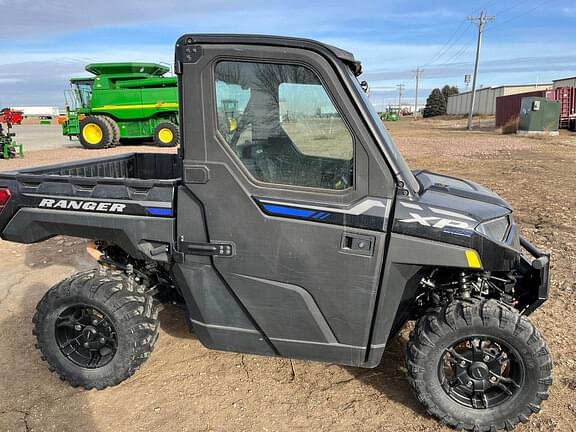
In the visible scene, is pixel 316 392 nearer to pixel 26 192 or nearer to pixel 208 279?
pixel 208 279

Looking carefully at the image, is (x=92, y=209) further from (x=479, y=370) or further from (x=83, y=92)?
(x=83, y=92)

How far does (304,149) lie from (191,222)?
0.80 m

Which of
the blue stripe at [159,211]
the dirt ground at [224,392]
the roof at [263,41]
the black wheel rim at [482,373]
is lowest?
the dirt ground at [224,392]

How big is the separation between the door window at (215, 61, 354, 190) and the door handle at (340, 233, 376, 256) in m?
0.28

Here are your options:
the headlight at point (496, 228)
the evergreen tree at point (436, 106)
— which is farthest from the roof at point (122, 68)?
the evergreen tree at point (436, 106)

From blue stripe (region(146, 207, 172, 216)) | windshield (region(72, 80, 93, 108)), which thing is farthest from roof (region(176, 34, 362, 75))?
Answer: windshield (region(72, 80, 93, 108))

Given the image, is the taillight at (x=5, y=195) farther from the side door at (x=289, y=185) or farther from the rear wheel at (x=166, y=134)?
the rear wheel at (x=166, y=134)

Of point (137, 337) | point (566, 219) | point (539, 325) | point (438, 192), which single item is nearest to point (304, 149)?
point (438, 192)

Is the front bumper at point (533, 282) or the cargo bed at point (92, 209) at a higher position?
the cargo bed at point (92, 209)

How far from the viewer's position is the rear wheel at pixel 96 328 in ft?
10.2

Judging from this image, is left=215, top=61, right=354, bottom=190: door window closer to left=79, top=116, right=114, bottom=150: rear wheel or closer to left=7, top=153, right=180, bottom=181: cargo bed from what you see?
left=7, top=153, right=180, bottom=181: cargo bed

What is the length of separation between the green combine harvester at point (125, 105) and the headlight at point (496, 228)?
1711 centimetres

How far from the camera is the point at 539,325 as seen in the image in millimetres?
4066

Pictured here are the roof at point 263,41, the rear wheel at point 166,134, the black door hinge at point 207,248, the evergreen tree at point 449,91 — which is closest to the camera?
the roof at point 263,41
